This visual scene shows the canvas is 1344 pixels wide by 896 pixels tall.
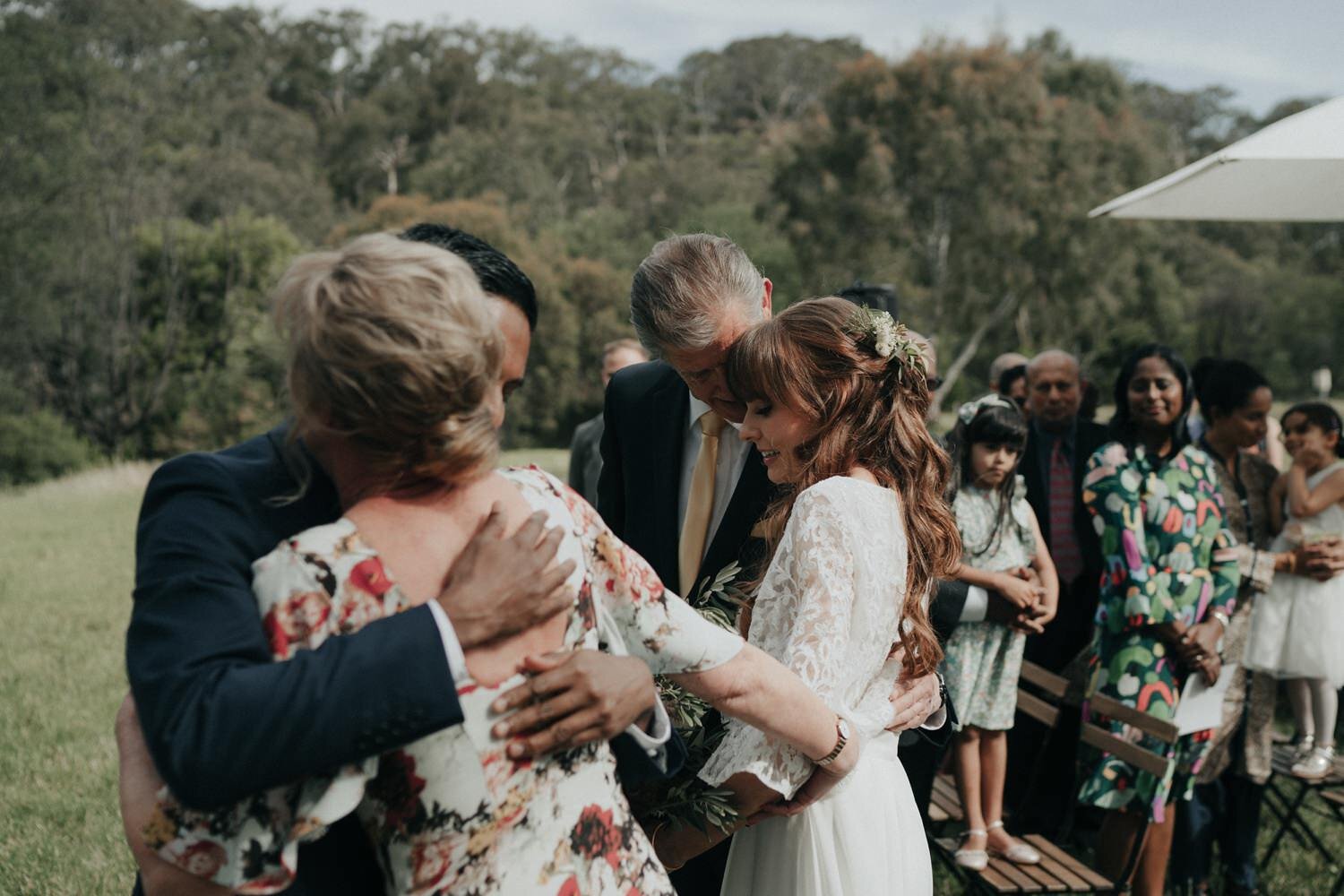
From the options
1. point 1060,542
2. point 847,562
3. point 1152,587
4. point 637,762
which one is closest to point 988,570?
point 1152,587

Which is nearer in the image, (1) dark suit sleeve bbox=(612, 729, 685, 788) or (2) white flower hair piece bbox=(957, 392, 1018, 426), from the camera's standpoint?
(1) dark suit sleeve bbox=(612, 729, 685, 788)

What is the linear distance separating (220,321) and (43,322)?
548 cm

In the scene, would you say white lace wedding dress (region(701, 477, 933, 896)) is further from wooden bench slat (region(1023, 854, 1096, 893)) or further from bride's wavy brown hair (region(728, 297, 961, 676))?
wooden bench slat (region(1023, 854, 1096, 893))

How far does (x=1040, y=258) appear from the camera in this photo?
34688 mm

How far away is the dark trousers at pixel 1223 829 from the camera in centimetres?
505

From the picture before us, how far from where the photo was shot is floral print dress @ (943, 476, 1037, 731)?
4.83 metres

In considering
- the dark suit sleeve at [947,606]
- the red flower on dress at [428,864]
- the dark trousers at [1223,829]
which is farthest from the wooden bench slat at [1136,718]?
the red flower on dress at [428,864]

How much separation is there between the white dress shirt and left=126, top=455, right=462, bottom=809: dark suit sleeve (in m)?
1.81

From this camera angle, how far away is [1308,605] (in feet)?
18.1

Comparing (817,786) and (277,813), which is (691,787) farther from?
(277,813)

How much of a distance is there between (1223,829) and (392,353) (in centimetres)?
523

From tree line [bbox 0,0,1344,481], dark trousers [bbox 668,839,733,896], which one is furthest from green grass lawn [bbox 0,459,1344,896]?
tree line [bbox 0,0,1344,481]

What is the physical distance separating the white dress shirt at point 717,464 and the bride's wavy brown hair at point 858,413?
2.08ft

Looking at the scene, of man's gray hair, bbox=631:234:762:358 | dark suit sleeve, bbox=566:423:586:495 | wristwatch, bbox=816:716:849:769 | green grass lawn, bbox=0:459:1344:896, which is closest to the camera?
wristwatch, bbox=816:716:849:769
